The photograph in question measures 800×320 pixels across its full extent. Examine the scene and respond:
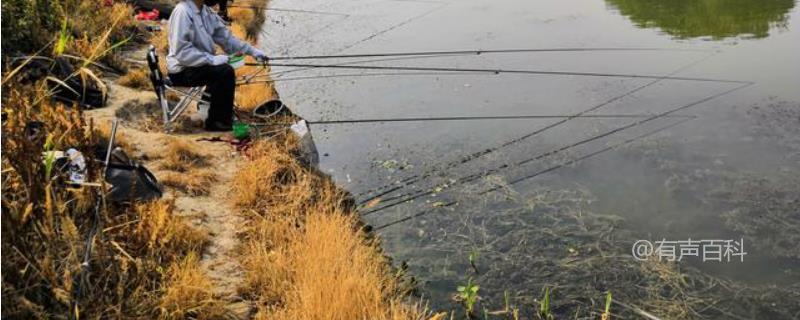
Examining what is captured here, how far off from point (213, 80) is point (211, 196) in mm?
1523

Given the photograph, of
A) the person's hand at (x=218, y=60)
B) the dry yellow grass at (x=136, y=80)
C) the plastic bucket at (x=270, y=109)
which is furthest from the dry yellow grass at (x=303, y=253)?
the dry yellow grass at (x=136, y=80)

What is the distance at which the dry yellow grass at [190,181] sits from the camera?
5.75m

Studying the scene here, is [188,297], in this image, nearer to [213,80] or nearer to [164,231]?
[164,231]

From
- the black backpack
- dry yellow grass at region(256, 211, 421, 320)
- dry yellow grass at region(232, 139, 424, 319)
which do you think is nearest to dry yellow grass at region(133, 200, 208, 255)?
the black backpack

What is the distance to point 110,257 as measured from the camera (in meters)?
3.29

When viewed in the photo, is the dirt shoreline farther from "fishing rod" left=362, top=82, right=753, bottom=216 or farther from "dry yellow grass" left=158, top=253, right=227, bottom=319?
"fishing rod" left=362, top=82, right=753, bottom=216

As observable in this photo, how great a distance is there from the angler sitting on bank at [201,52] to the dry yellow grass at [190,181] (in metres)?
1.15

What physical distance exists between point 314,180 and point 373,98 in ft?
12.5

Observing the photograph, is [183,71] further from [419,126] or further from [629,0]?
[629,0]

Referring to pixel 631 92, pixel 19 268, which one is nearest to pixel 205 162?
pixel 19 268

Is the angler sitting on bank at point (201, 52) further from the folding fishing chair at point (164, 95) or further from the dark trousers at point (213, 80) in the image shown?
the folding fishing chair at point (164, 95)
